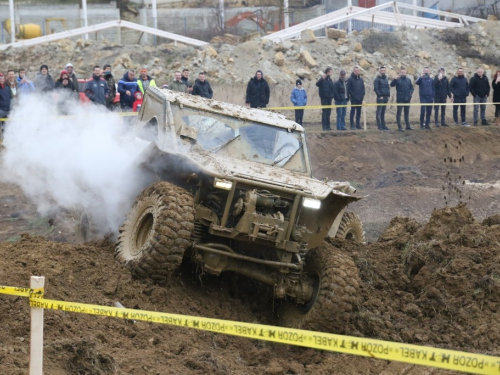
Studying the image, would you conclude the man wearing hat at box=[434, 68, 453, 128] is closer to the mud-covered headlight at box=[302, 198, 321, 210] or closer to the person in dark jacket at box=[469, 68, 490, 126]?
the person in dark jacket at box=[469, 68, 490, 126]

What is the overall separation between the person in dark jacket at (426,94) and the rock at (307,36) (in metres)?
8.87

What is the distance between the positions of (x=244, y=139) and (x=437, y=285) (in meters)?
2.74

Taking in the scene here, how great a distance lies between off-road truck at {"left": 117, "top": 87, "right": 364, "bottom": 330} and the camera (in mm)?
8359

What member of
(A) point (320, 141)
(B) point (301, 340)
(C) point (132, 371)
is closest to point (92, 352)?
(C) point (132, 371)

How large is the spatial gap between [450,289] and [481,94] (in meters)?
15.4

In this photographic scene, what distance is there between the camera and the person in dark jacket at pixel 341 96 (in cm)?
2173

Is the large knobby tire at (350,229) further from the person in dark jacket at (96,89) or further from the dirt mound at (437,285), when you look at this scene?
the person in dark jacket at (96,89)

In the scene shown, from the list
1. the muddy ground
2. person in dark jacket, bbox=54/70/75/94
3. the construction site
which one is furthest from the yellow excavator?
the muddy ground

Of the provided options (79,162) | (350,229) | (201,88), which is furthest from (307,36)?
(79,162)

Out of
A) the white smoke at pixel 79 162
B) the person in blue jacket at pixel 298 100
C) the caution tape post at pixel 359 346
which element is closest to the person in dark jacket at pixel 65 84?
the white smoke at pixel 79 162

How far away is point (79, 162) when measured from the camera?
35.0 feet

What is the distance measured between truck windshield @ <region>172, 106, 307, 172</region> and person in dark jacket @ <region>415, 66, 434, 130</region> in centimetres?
1366

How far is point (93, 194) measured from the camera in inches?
412

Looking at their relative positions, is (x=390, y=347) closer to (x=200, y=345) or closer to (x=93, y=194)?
(x=200, y=345)
